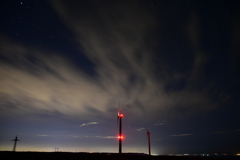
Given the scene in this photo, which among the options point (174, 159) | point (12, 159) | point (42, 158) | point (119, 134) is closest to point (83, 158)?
point (42, 158)

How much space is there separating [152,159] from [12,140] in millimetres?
200940

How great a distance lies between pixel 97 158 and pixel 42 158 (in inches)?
492

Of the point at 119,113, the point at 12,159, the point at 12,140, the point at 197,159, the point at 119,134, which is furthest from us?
the point at 12,140

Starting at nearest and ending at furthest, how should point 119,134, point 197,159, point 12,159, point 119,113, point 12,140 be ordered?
point 12,159 → point 197,159 → point 119,134 → point 119,113 → point 12,140

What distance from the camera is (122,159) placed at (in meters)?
35.5

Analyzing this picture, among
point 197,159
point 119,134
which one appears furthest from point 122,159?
point 119,134

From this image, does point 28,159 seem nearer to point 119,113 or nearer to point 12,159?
point 12,159

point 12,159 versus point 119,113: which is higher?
point 119,113

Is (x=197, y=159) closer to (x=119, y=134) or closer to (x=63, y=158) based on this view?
(x=63, y=158)

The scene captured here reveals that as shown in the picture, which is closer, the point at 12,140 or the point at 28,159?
the point at 28,159

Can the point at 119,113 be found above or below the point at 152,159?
above

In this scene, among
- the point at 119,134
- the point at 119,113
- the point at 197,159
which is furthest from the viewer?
the point at 119,113

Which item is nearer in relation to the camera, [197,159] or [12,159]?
[12,159]

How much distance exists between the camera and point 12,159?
107 ft
